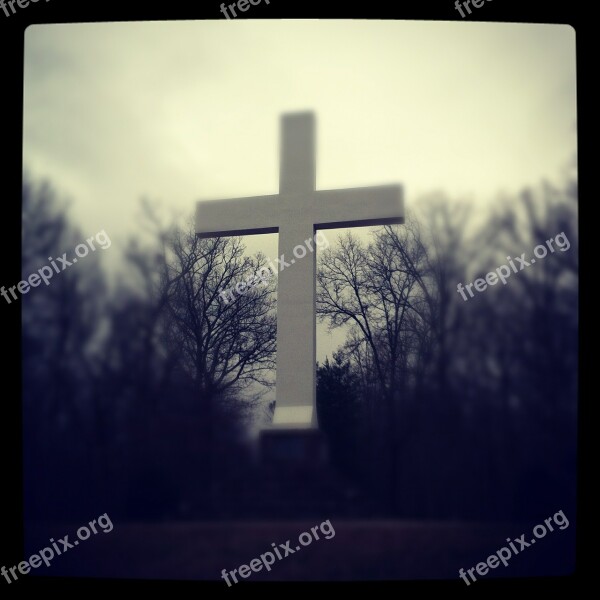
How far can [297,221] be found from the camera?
30.7 feet

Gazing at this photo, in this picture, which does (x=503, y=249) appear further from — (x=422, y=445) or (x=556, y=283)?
(x=422, y=445)

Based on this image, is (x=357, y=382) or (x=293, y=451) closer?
(x=293, y=451)

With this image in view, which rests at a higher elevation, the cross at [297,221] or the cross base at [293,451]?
the cross at [297,221]

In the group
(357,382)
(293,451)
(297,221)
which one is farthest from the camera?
(357,382)

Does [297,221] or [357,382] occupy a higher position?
[297,221]

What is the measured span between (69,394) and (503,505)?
507 centimetres

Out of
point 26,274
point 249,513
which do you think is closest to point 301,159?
point 26,274

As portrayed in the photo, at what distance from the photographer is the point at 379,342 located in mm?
13305

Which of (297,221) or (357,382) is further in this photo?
(357,382)

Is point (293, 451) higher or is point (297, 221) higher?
point (297, 221)

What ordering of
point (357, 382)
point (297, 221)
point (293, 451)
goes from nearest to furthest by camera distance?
1. point (293, 451)
2. point (297, 221)
3. point (357, 382)

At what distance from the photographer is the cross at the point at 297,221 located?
900cm

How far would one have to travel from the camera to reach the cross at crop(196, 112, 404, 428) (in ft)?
29.5

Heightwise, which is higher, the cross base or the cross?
the cross
